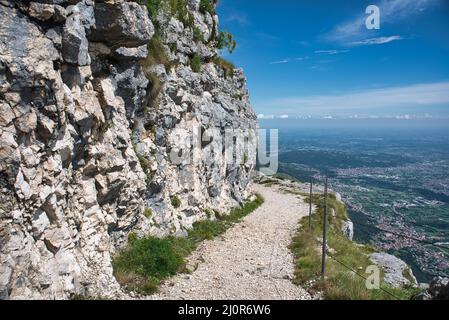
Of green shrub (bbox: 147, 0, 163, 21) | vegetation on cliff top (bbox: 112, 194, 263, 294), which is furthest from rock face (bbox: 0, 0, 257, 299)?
green shrub (bbox: 147, 0, 163, 21)

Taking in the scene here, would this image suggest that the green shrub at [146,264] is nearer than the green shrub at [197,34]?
Yes

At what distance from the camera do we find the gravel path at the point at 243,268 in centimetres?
1180

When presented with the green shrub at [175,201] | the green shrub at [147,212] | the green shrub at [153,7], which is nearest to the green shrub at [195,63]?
the green shrub at [153,7]

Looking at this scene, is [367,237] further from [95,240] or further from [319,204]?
[95,240]

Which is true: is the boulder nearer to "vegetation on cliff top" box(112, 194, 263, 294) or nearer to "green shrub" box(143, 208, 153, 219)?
"green shrub" box(143, 208, 153, 219)

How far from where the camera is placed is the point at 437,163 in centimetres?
18550

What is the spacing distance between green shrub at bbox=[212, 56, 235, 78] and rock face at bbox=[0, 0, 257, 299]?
25.7ft

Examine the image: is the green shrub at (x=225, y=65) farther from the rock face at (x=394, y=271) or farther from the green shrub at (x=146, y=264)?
the rock face at (x=394, y=271)

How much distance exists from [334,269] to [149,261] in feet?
27.0

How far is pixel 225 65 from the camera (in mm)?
30766

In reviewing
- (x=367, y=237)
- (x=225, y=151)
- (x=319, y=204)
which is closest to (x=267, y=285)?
(x=225, y=151)

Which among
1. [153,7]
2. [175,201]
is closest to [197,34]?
[153,7]

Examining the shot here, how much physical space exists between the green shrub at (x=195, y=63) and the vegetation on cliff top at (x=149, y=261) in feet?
40.9

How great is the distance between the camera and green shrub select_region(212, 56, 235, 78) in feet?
94.4
